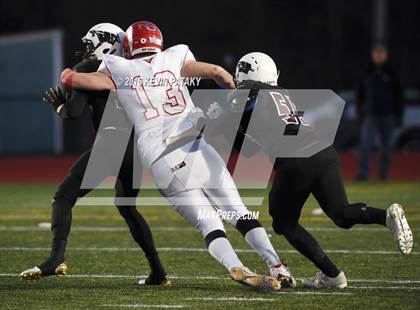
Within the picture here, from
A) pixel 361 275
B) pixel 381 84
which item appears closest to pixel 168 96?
pixel 361 275

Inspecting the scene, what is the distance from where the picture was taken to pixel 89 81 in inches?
247

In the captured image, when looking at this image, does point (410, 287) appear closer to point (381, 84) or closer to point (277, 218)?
point (277, 218)

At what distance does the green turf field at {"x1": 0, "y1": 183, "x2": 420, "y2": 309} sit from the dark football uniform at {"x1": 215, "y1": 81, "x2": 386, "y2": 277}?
356 millimetres

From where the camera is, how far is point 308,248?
247 inches

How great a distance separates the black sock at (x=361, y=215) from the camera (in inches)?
243

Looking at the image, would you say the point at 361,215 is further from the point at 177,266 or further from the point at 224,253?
the point at 177,266

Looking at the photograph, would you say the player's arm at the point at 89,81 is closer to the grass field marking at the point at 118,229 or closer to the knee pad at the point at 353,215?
the knee pad at the point at 353,215

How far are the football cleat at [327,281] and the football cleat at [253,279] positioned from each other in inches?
16.5

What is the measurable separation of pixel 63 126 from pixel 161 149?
1767 centimetres

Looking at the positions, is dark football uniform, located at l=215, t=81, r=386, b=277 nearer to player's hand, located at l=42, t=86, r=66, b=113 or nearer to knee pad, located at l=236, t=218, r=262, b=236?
knee pad, located at l=236, t=218, r=262, b=236

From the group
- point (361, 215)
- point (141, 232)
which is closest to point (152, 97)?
point (141, 232)

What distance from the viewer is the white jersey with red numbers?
6.23 m

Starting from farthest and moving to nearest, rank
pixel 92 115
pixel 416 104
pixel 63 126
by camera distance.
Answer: pixel 63 126 → pixel 416 104 → pixel 92 115

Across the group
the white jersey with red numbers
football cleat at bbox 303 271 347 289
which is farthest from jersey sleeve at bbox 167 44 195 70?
football cleat at bbox 303 271 347 289
